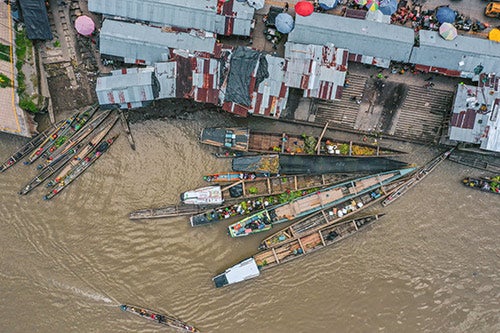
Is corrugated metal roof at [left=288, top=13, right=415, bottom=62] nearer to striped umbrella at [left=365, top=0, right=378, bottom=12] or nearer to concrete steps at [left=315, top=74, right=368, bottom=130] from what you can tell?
striped umbrella at [left=365, top=0, right=378, bottom=12]

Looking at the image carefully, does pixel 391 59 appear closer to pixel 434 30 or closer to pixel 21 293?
pixel 434 30

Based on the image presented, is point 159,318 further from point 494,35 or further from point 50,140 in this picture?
point 494,35

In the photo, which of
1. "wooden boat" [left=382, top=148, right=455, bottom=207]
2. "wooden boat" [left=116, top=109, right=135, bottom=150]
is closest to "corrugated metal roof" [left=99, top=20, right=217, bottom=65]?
"wooden boat" [left=116, top=109, right=135, bottom=150]

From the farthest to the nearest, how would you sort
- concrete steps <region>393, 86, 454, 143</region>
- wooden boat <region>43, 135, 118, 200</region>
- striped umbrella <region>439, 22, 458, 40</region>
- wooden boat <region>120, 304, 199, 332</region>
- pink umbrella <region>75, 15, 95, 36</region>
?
wooden boat <region>43, 135, 118, 200</region>, wooden boat <region>120, 304, 199, 332</region>, concrete steps <region>393, 86, 454, 143</region>, pink umbrella <region>75, 15, 95, 36</region>, striped umbrella <region>439, 22, 458, 40</region>

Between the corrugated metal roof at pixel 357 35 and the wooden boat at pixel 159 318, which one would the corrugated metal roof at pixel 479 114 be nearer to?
the corrugated metal roof at pixel 357 35

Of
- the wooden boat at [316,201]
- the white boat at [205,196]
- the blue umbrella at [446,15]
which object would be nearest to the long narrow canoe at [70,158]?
the white boat at [205,196]

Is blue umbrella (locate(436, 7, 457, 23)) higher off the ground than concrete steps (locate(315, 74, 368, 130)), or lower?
higher
